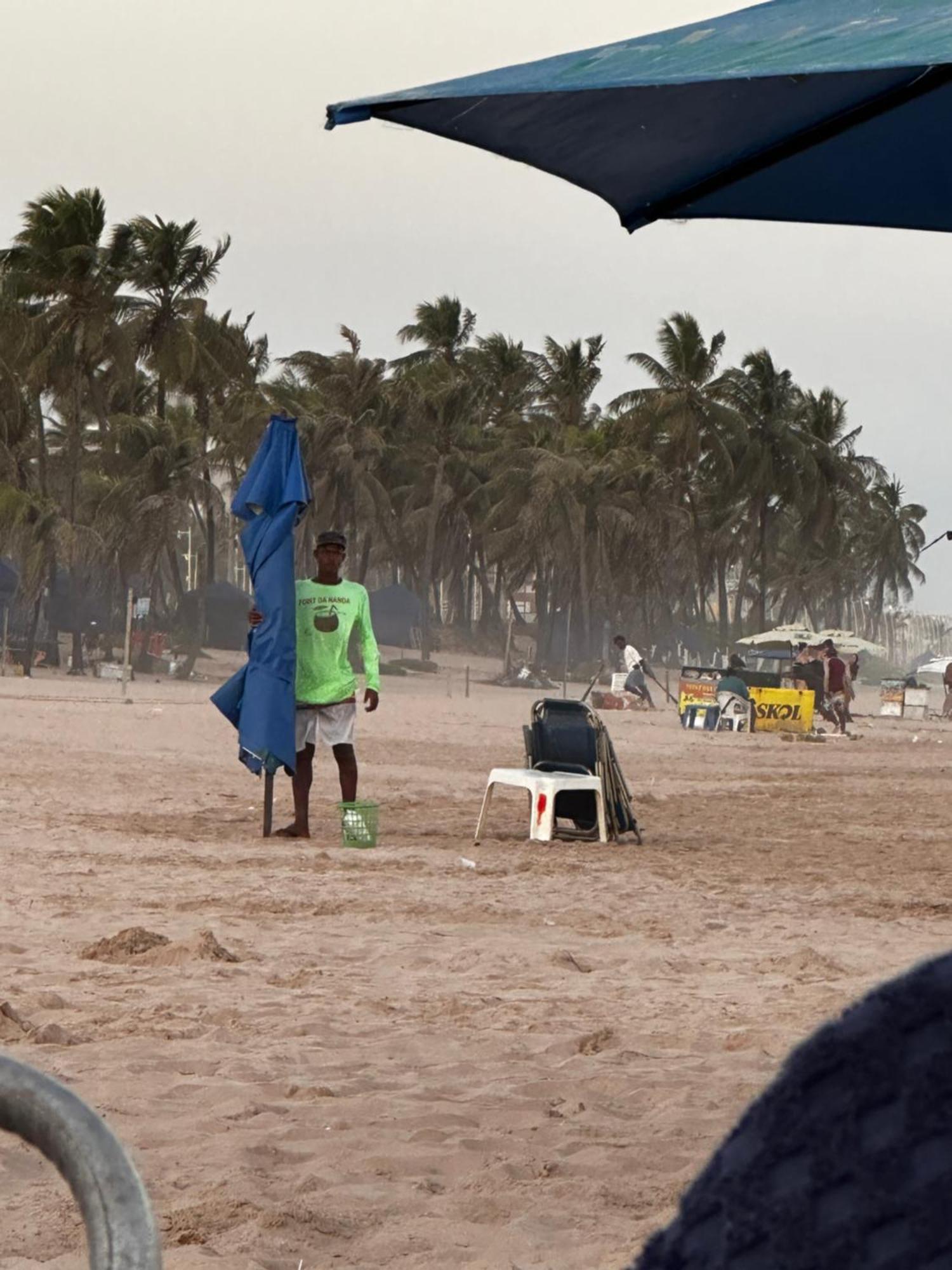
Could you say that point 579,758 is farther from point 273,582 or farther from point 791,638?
point 791,638

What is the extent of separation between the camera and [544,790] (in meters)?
9.95

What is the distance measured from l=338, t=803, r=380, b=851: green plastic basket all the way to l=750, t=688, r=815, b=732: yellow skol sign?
18042 millimetres

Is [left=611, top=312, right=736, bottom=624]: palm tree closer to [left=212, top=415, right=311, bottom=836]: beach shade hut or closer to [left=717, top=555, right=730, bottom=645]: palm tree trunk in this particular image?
[left=717, top=555, right=730, bottom=645]: palm tree trunk

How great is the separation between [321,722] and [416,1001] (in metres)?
4.02

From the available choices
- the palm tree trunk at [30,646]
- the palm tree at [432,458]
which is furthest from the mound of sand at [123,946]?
the palm tree at [432,458]

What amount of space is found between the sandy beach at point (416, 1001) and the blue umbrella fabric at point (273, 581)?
67 cm

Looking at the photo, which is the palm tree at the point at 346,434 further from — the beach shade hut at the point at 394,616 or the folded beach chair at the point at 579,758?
the folded beach chair at the point at 579,758

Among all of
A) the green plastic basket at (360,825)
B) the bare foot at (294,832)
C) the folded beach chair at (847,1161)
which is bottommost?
the bare foot at (294,832)

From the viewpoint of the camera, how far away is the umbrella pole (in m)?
9.34

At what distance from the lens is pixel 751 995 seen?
578 cm

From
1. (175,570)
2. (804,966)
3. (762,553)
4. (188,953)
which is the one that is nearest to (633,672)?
(804,966)

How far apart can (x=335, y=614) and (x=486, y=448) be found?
5396 centimetres

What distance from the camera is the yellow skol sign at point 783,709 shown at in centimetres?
2680

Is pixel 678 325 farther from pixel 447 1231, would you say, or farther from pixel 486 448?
pixel 447 1231
